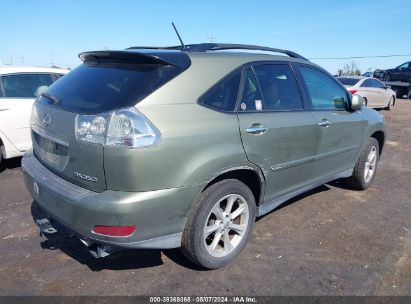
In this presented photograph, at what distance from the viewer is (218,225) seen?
10.3 ft

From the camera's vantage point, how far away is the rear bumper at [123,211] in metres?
2.50

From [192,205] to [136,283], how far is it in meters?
0.78

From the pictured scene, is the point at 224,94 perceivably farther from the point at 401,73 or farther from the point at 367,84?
the point at 401,73

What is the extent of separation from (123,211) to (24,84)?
15.0 feet

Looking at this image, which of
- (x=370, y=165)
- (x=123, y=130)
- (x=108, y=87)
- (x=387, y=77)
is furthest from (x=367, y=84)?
(x=123, y=130)

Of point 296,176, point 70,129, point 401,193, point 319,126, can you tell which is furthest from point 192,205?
point 401,193

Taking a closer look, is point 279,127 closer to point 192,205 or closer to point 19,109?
point 192,205

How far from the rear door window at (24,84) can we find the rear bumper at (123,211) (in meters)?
3.47

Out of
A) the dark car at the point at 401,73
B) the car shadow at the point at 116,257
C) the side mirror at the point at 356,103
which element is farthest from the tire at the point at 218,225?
the dark car at the point at 401,73

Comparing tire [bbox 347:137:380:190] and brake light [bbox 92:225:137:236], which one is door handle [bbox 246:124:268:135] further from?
tire [bbox 347:137:380:190]

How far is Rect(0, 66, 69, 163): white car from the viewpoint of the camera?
5.71m

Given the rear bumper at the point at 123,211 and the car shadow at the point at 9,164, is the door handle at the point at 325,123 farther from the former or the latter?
the car shadow at the point at 9,164

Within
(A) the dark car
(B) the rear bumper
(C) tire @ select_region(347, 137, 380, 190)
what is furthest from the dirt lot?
(A) the dark car

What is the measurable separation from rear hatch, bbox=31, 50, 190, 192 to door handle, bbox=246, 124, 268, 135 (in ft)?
2.41
